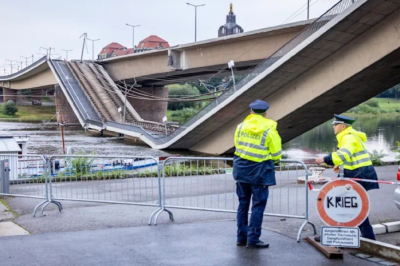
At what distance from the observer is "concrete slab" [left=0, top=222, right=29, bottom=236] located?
26.3 feet

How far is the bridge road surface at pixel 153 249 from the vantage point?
254 inches

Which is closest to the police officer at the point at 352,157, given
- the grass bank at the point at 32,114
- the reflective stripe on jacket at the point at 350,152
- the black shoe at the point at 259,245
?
the reflective stripe on jacket at the point at 350,152

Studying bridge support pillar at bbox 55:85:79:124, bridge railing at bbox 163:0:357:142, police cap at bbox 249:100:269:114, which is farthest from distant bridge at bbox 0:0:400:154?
bridge support pillar at bbox 55:85:79:124

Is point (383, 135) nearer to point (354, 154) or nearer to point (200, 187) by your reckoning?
point (200, 187)

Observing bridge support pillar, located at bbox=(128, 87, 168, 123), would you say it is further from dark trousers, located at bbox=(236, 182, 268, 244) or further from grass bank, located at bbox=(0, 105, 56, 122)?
dark trousers, located at bbox=(236, 182, 268, 244)

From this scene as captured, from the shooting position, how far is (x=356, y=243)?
6.52 meters

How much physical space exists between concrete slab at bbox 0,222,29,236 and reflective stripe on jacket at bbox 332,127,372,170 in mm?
4763

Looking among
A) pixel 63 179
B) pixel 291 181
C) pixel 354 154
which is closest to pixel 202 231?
pixel 354 154

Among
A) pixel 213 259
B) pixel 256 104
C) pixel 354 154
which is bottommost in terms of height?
pixel 213 259

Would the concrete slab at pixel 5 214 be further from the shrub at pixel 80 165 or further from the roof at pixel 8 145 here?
the roof at pixel 8 145

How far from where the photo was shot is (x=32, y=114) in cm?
6875

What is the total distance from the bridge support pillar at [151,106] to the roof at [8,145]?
36.1 metres

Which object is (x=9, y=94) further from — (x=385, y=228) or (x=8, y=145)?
(x=385, y=228)

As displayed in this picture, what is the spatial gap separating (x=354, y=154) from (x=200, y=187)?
585 cm
